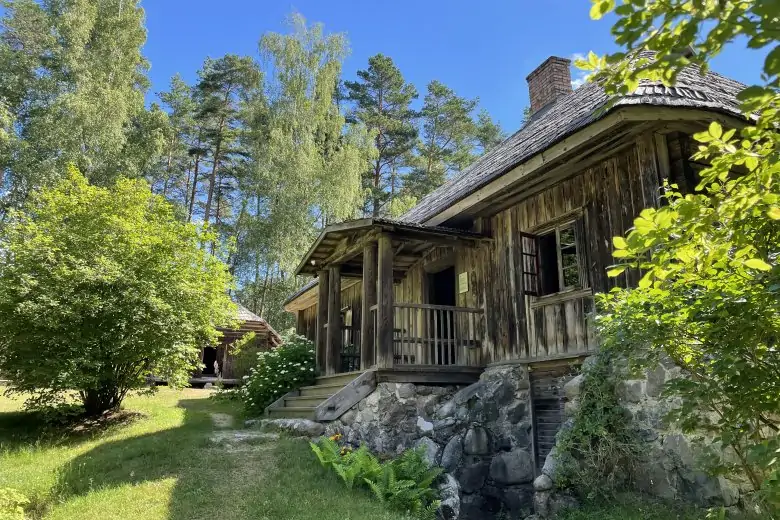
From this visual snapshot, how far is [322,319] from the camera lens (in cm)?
1147

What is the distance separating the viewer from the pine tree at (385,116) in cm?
3083

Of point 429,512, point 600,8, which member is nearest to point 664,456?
point 429,512

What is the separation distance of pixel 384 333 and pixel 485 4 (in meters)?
6.57

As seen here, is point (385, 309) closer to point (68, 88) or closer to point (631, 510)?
point (631, 510)

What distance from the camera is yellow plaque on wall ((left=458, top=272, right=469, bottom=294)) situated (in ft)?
32.7

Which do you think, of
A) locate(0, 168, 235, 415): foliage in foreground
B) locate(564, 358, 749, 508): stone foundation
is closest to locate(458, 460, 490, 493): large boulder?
locate(564, 358, 749, 508): stone foundation

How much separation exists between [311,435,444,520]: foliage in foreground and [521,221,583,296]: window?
10.4 feet

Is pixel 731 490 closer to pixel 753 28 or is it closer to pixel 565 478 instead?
pixel 565 478

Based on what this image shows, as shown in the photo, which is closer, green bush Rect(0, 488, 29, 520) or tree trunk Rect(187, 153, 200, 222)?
green bush Rect(0, 488, 29, 520)

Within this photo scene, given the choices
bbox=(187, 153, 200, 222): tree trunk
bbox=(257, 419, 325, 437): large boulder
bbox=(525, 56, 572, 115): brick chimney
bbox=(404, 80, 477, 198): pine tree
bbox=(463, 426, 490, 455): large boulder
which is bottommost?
bbox=(463, 426, 490, 455): large boulder

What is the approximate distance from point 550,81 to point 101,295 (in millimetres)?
11220

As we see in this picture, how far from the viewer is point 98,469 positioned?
7.13 m

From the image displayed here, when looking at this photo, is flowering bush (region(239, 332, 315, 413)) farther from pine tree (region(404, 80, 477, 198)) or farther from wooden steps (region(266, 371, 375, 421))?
pine tree (region(404, 80, 477, 198))

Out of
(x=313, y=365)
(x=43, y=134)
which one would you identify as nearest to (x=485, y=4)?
(x=313, y=365)
